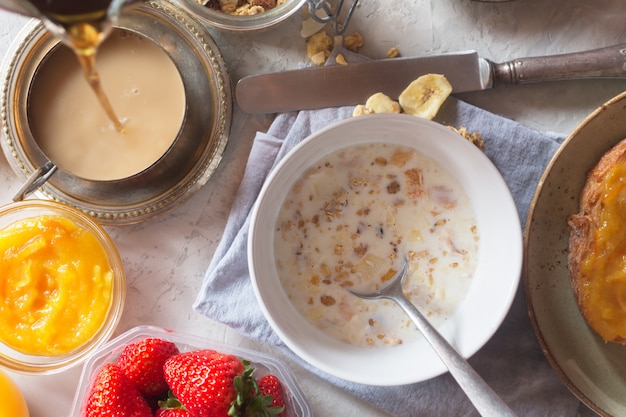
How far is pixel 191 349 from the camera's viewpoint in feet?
4.59

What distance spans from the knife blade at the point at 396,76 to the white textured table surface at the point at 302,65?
0.05 m

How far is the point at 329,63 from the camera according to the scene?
1390 mm

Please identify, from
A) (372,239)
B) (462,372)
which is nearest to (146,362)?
(372,239)

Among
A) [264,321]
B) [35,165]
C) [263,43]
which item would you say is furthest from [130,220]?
[263,43]

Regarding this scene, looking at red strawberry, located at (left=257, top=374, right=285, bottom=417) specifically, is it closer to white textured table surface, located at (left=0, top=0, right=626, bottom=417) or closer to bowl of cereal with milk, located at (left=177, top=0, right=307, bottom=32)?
white textured table surface, located at (left=0, top=0, right=626, bottom=417)

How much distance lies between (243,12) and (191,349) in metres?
0.70

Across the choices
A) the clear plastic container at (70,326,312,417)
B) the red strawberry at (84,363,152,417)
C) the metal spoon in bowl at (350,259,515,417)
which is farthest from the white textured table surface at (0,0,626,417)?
the metal spoon in bowl at (350,259,515,417)

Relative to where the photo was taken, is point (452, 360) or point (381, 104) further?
point (381, 104)

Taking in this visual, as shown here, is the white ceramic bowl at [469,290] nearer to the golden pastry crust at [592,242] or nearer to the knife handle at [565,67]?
the golden pastry crust at [592,242]

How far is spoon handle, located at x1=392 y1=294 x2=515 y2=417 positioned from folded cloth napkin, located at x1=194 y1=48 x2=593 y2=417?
0.68 ft

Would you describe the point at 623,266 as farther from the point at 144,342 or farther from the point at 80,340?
the point at 80,340

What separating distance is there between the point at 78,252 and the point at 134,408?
13.0 inches

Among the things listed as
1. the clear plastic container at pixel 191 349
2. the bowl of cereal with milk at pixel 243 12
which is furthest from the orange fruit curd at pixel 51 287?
the bowl of cereal with milk at pixel 243 12

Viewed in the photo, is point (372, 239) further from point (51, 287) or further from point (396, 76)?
point (51, 287)
